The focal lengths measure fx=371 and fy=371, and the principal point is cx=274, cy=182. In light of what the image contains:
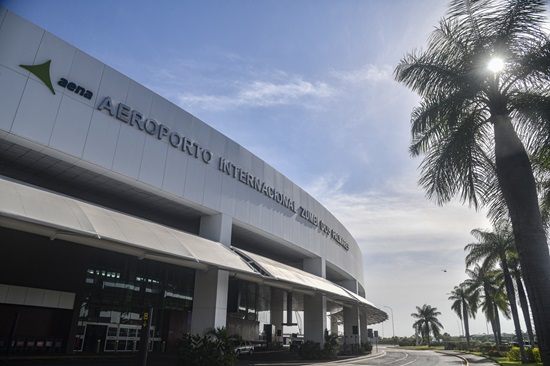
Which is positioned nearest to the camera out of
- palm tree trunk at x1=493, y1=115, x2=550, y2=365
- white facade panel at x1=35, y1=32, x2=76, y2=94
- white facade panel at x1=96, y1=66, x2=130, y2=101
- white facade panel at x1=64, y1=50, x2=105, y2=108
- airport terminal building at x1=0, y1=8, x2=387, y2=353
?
palm tree trunk at x1=493, y1=115, x2=550, y2=365

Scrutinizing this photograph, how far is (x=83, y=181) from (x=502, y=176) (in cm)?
1542

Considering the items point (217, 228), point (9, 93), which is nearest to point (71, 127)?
point (9, 93)

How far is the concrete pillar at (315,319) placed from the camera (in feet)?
93.3

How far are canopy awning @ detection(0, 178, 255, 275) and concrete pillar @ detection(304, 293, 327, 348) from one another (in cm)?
1357

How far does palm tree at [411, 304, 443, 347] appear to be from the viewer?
286 feet

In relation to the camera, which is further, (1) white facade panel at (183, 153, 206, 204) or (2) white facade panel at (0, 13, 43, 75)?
(1) white facade panel at (183, 153, 206, 204)

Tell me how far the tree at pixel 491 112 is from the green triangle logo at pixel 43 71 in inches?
481

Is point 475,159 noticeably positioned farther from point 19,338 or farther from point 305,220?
point 19,338

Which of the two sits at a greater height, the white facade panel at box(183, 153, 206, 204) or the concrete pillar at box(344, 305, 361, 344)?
the white facade panel at box(183, 153, 206, 204)

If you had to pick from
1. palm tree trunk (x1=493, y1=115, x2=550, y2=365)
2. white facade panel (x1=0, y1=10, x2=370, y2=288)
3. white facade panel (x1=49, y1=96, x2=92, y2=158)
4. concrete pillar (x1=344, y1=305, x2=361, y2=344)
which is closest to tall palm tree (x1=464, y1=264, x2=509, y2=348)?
concrete pillar (x1=344, y1=305, x2=361, y2=344)

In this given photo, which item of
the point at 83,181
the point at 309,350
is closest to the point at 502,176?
the point at 83,181

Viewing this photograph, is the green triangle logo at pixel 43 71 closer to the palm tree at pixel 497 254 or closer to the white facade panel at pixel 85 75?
the white facade panel at pixel 85 75

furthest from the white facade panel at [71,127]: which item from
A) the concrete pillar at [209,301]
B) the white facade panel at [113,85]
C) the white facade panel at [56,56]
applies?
the concrete pillar at [209,301]

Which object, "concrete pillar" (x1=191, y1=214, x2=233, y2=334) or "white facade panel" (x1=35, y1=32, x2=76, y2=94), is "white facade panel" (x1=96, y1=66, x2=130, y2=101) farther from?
"concrete pillar" (x1=191, y1=214, x2=233, y2=334)
